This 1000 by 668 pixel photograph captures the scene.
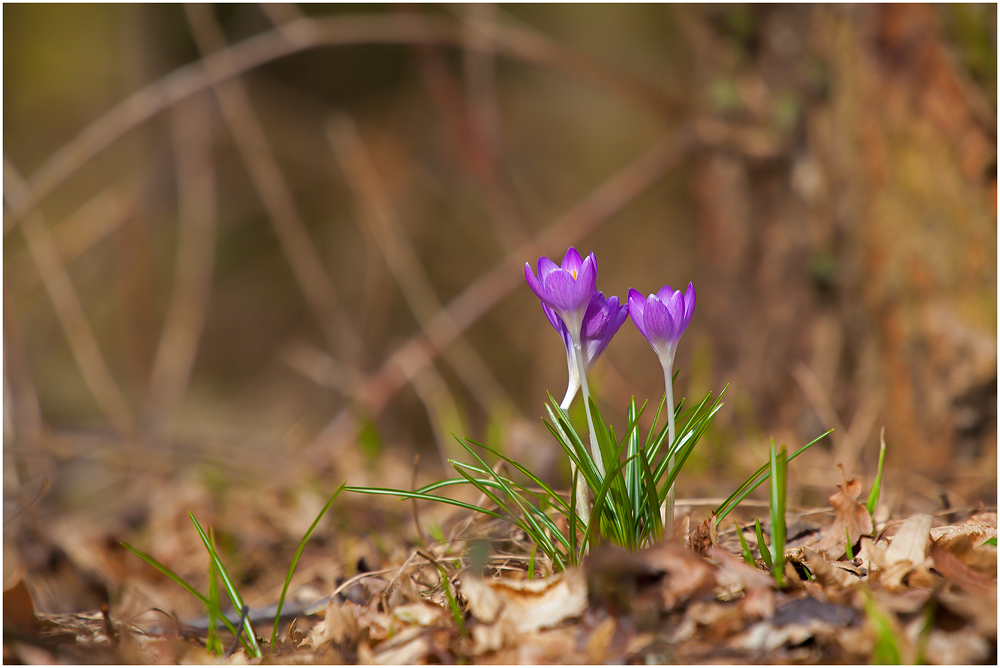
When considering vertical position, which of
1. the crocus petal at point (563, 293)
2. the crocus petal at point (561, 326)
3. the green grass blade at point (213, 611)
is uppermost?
the crocus petal at point (563, 293)

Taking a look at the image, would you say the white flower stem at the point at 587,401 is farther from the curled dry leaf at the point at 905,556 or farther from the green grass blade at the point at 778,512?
the curled dry leaf at the point at 905,556

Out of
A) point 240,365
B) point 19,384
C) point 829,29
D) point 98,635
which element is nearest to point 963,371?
point 829,29

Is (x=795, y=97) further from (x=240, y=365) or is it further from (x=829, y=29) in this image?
(x=240, y=365)

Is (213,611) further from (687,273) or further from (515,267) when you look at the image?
(687,273)

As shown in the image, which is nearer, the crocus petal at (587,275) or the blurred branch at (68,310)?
the crocus petal at (587,275)

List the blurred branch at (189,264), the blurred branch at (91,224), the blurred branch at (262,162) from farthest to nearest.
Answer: the blurred branch at (189,264)
the blurred branch at (91,224)
the blurred branch at (262,162)

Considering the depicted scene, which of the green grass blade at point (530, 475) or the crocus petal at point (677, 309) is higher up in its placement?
the crocus petal at point (677, 309)

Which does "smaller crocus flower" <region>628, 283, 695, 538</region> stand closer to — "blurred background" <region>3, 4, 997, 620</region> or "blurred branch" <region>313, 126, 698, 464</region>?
"blurred background" <region>3, 4, 997, 620</region>

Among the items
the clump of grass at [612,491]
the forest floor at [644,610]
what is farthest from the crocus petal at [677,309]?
the forest floor at [644,610]
